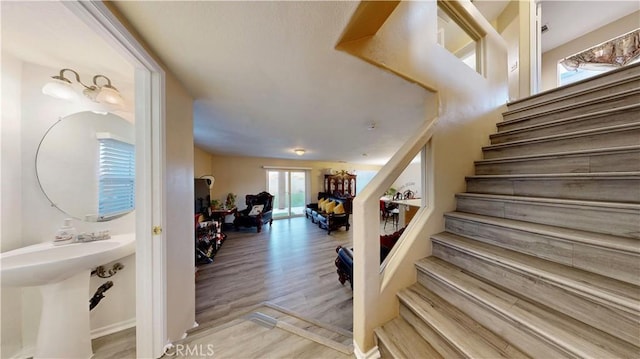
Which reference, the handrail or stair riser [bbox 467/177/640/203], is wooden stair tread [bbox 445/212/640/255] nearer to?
stair riser [bbox 467/177/640/203]

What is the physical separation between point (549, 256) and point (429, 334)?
0.79 m

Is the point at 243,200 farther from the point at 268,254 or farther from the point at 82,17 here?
the point at 82,17

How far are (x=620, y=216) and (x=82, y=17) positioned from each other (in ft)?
9.04

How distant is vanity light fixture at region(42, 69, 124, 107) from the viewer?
1.33 metres

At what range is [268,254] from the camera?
371cm

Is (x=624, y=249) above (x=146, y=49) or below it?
below

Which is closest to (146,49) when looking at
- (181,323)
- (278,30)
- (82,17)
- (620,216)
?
(82,17)

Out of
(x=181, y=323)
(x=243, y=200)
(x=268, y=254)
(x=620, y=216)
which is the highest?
(x=620, y=216)

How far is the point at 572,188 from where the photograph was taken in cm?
122

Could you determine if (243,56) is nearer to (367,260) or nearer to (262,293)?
(367,260)

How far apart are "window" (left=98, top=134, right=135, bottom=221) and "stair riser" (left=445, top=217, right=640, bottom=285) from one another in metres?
2.89

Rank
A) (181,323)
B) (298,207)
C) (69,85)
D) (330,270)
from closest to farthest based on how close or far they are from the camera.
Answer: (69,85) < (181,323) < (330,270) < (298,207)

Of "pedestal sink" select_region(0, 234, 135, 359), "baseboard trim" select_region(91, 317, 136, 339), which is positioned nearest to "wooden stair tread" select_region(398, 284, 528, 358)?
"pedestal sink" select_region(0, 234, 135, 359)

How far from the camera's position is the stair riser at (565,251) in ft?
2.72
